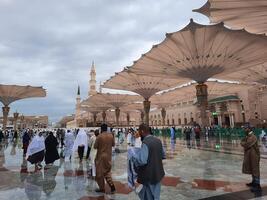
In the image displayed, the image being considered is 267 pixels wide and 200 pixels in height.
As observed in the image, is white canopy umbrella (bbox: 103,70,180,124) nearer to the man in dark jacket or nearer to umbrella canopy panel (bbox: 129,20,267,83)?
umbrella canopy panel (bbox: 129,20,267,83)

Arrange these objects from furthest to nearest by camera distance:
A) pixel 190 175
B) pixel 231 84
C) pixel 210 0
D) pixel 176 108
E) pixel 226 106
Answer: pixel 176 108 → pixel 226 106 → pixel 231 84 → pixel 210 0 → pixel 190 175

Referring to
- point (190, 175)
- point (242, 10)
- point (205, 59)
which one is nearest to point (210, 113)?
point (205, 59)

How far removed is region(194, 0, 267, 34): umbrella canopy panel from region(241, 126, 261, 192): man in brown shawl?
7681 mm

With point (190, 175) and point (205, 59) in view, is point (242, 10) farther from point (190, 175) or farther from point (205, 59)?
point (190, 175)

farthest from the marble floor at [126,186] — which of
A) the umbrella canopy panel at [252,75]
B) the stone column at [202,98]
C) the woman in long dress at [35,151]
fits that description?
the umbrella canopy panel at [252,75]

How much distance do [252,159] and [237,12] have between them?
869cm

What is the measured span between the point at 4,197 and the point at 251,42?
14943 mm

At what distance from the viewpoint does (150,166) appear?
3.31 metres

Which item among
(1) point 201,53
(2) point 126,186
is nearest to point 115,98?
(1) point 201,53

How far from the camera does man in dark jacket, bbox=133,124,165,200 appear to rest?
3273 mm

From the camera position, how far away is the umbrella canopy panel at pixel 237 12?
1108 centimetres

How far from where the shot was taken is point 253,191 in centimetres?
499

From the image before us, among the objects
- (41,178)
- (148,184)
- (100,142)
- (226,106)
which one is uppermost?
(226,106)

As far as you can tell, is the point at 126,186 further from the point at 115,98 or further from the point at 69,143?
the point at 115,98
